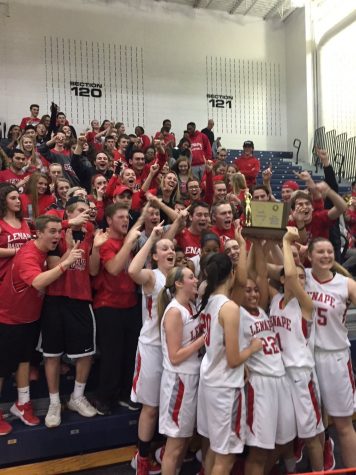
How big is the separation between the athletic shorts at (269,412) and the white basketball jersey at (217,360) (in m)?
0.18

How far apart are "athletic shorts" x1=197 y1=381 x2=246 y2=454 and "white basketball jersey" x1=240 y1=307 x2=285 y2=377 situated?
0.24 m

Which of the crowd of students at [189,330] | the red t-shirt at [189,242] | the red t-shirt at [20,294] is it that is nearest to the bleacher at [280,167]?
the red t-shirt at [189,242]

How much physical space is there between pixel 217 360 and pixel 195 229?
1896 millimetres

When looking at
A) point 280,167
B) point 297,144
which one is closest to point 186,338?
point 280,167

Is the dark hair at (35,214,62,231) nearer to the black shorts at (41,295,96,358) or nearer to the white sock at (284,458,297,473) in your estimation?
the black shorts at (41,295,96,358)

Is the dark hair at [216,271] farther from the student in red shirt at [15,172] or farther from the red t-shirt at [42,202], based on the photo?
the student in red shirt at [15,172]

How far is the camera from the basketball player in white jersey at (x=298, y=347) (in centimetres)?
310

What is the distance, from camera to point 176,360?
311 cm

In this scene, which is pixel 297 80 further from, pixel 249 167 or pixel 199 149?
pixel 249 167

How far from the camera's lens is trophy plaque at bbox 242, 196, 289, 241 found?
303 cm

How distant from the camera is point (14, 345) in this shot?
358cm

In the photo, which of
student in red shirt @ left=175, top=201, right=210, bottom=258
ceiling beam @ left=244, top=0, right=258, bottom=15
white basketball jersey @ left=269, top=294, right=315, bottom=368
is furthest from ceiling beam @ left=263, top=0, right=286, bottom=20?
white basketball jersey @ left=269, top=294, right=315, bottom=368

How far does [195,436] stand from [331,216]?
8.63ft

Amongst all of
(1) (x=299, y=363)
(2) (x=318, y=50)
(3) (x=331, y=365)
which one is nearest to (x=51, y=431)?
(1) (x=299, y=363)
